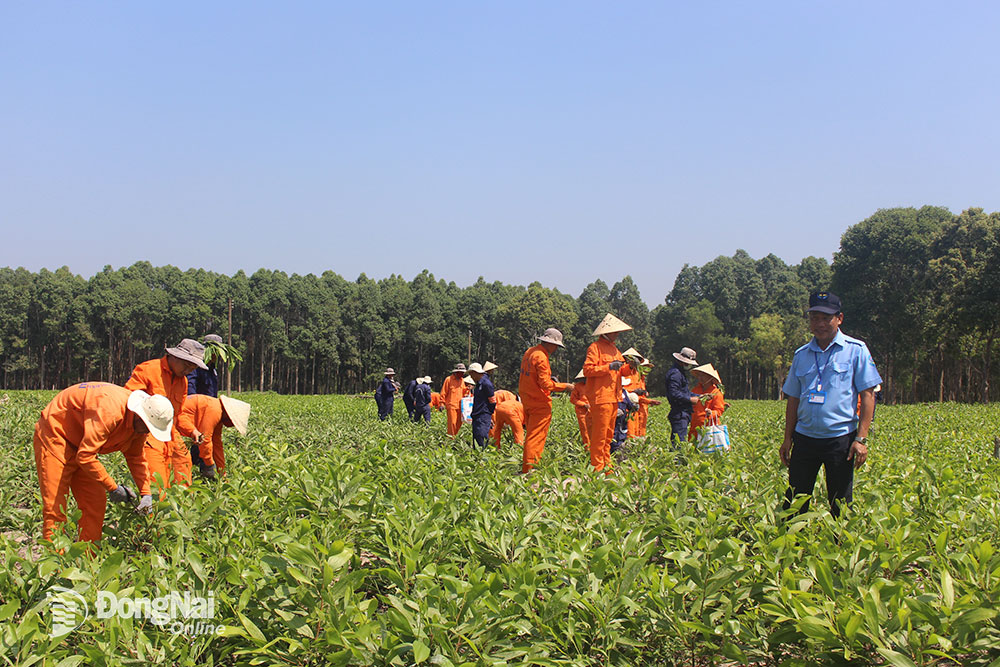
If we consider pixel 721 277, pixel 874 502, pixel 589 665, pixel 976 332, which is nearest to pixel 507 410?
pixel 874 502

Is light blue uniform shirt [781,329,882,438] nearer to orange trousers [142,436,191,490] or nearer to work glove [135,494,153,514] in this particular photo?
work glove [135,494,153,514]

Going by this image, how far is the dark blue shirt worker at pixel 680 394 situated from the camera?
32.8 feet

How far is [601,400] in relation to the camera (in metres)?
7.86

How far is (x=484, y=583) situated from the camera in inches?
114

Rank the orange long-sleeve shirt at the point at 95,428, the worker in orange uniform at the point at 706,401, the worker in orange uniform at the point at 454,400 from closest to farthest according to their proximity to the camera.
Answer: the orange long-sleeve shirt at the point at 95,428, the worker in orange uniform at the point at 706,401, the worker in orange uniform at the point at 454,400

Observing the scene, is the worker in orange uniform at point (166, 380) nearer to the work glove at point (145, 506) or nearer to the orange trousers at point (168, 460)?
the orange trousers at point (168, 460)

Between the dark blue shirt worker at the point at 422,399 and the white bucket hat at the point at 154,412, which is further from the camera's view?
the dark blue shirt worker at the point at 422,399

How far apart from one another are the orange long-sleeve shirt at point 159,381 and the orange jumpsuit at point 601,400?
414cm

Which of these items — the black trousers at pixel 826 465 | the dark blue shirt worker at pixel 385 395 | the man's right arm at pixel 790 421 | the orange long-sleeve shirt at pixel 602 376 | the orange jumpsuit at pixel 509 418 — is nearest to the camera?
the black trousers at pixel 826 465

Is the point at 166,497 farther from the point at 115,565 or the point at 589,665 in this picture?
the point at 589,665

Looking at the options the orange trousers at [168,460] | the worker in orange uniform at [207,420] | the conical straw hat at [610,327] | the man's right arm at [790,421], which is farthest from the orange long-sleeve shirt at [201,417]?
the man's right arm at [790,421]

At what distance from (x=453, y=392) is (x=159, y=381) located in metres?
8.05

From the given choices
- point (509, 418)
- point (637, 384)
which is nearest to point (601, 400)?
point (509, 418)

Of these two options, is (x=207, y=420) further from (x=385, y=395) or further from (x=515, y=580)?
(x=385, y=395)
